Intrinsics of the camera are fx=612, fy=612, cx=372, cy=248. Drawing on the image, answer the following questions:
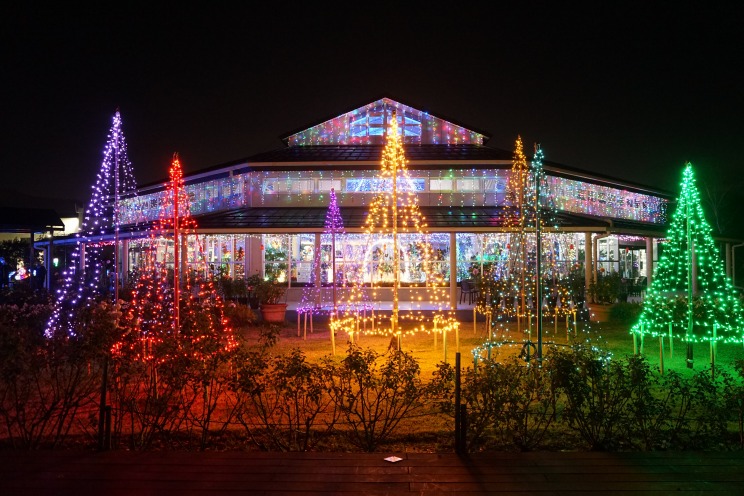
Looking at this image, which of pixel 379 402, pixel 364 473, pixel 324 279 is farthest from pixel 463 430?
pixel 324 279

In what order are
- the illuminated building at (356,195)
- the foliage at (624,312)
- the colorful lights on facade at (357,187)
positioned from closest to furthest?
the foliage at (624,312) < the illuminated building at (356,195) < the colorful lights on facade at (357,187)

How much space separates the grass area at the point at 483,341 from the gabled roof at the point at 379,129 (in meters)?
12.6

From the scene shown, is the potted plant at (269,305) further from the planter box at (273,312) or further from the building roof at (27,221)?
the building roof at (27,221)

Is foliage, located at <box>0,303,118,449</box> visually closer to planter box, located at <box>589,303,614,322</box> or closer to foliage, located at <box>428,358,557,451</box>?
foliage, located at <box>428,358,557,451</box>

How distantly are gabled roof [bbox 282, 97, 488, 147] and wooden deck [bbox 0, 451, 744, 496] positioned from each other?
75.6 ft

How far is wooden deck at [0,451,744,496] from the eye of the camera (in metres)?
4.84

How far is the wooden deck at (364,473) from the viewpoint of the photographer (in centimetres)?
484

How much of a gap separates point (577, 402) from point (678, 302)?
9.33 m

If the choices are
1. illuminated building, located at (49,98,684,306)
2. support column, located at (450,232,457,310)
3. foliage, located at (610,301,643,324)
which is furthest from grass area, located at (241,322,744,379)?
illuminated building, located at (49,98,684,306)

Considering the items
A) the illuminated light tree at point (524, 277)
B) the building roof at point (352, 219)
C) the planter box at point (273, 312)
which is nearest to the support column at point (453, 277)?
the building roof at point (352, 219)

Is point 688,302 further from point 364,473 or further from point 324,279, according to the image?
point 324,279

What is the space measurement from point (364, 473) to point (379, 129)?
2376 cm

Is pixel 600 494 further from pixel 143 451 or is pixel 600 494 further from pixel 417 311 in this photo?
pixel 417 311

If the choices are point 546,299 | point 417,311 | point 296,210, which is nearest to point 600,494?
point 546,299
